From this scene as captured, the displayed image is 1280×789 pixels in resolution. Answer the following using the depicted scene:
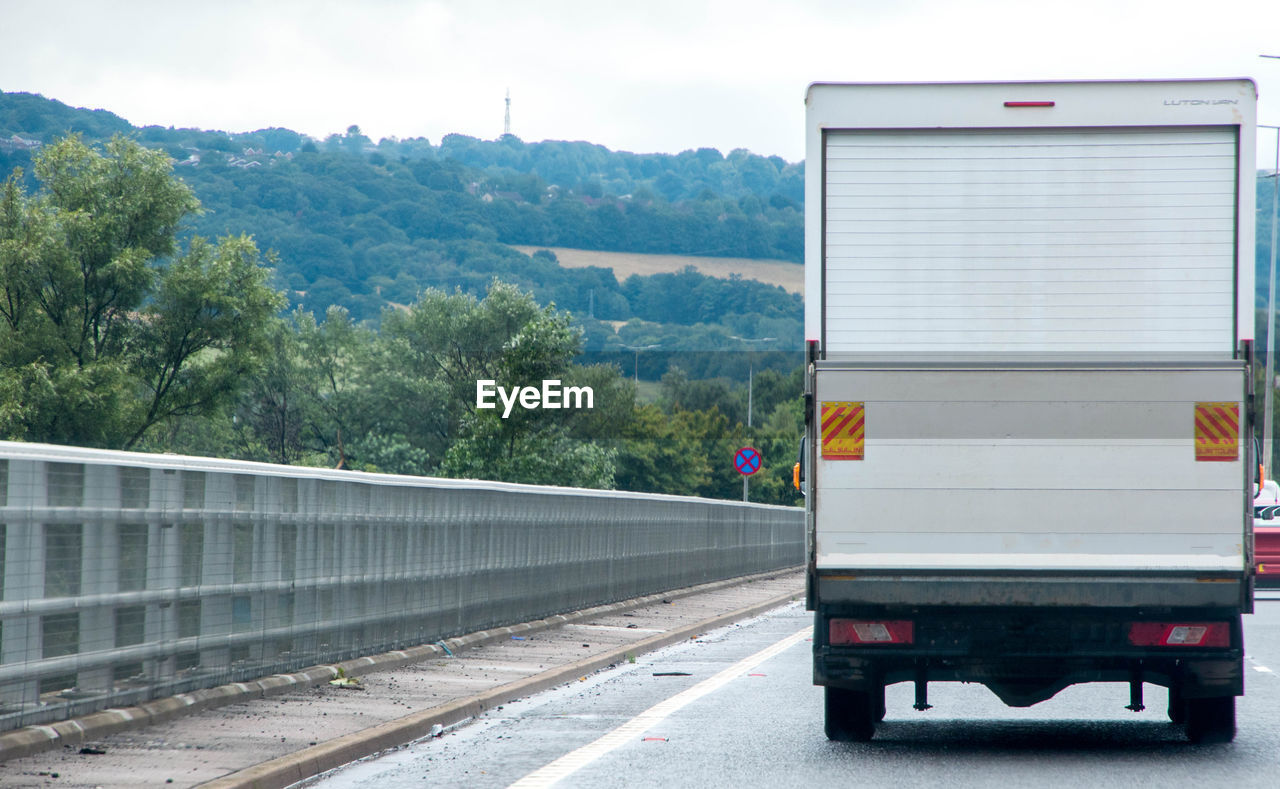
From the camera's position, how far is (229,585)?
404 inches

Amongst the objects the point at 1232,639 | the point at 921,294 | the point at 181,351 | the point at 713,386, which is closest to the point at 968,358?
the point at 921,294

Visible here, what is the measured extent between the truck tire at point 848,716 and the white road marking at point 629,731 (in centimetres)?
114

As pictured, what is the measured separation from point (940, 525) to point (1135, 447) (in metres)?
1.06

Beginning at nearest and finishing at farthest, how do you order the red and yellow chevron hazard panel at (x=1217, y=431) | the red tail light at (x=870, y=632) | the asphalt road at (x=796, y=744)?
the asphalt road at (x=796, y=744) → the red and yellow chevron hazard panel at (x=1217, y=431) → the red tail light at (x=870, y=632)

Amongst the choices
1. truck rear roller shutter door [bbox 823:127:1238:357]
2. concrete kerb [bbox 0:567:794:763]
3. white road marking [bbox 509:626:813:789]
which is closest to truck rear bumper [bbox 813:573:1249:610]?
truck rear roller shutter door [bbox 823:127:1238:357]

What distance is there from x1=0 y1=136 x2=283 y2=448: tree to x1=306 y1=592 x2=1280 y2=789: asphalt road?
152 feet

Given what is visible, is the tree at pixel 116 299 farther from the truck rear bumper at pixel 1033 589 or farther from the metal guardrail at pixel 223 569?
the truck rear bumper at pixel 1033 589

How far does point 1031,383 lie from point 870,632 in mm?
1534

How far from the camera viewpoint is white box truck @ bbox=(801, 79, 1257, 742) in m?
8.55

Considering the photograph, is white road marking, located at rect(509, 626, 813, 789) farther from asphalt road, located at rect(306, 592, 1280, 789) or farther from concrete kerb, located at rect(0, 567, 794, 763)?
concrete kerb, located at rect(0, 567, 794, 763)

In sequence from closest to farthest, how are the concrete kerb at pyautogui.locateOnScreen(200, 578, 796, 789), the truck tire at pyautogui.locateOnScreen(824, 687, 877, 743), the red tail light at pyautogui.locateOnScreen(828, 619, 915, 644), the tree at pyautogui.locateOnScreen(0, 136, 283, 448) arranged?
the concrete kerb at pyautogui.locateOnScreen(200, 578, 796, 789)
the red tail light at pyautogui.locateOnScreen(828, 619, 915, 644)
the truck tire at pyautogui.locateOnScreen(824, 687, 877, 743)
the tree at pyautogui.locateOnScreen(0, 136, 283, 448)

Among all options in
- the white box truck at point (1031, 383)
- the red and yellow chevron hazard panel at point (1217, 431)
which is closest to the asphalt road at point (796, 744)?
the white box truck at point (1031, 383)

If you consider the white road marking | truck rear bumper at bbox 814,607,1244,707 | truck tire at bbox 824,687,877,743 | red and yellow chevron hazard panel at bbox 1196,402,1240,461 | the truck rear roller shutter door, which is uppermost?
the truck rear roller shutter door

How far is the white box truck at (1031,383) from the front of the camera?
855cm
